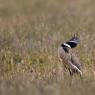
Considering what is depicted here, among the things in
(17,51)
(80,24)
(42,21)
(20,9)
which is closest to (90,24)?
(80,24)

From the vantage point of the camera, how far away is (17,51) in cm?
1328

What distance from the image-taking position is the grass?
361 inches

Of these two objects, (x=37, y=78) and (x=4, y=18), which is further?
(x=4, y=18)

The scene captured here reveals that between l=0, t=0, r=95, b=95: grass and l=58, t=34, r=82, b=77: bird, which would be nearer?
l=0, t=0, r=95, b=95: grass

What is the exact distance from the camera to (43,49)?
13.5 meters

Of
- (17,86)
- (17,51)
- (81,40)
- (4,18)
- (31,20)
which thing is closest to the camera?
(17,86)

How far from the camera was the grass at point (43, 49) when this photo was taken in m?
9.18

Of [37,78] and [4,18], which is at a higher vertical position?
[4,18]

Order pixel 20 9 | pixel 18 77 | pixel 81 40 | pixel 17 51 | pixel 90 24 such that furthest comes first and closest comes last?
pixel 20 9 < pixel 90 24 < pixel 81 40 < pixel 17 51 < pixel 18 77

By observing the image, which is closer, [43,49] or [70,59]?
[70,59]

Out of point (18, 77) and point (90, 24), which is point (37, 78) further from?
point (90, 24)

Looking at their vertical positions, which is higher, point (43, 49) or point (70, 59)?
point (43, 49)

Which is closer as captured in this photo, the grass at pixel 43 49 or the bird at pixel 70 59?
the grass at pixel 43 49

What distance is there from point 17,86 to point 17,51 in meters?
4.16
